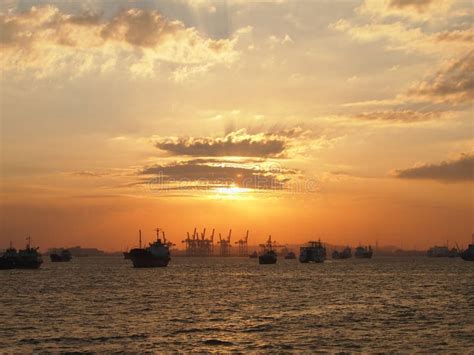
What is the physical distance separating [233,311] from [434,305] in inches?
1154

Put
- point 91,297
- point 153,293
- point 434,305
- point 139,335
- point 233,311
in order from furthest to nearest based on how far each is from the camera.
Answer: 1. point 153,293
2. point 91,297
3. point 434,305
4. point 233,311
5. point 139,335

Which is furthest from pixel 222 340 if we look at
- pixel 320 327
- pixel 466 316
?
pixel 466 316

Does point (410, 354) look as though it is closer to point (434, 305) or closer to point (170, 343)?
point (170, 343)

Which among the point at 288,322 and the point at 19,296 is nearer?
the point at 288,322

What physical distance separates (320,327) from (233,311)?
18.4 m

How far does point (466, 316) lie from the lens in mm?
73750

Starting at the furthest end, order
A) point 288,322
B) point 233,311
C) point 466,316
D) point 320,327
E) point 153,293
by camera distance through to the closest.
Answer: point 153,293, point 233,311, point 466,316, point 288,322, point 320,327

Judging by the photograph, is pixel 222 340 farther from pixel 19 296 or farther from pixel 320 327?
pixel 19 296

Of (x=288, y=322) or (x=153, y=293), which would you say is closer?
(x=288, y=322)

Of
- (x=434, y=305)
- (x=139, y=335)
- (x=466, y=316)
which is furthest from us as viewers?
(x=434, y=305)

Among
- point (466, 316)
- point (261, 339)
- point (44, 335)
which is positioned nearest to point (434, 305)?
point (466, 316)

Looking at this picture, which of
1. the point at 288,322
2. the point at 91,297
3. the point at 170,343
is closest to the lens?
the point at 170,343

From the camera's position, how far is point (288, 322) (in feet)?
225

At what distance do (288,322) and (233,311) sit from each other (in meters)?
13.2
